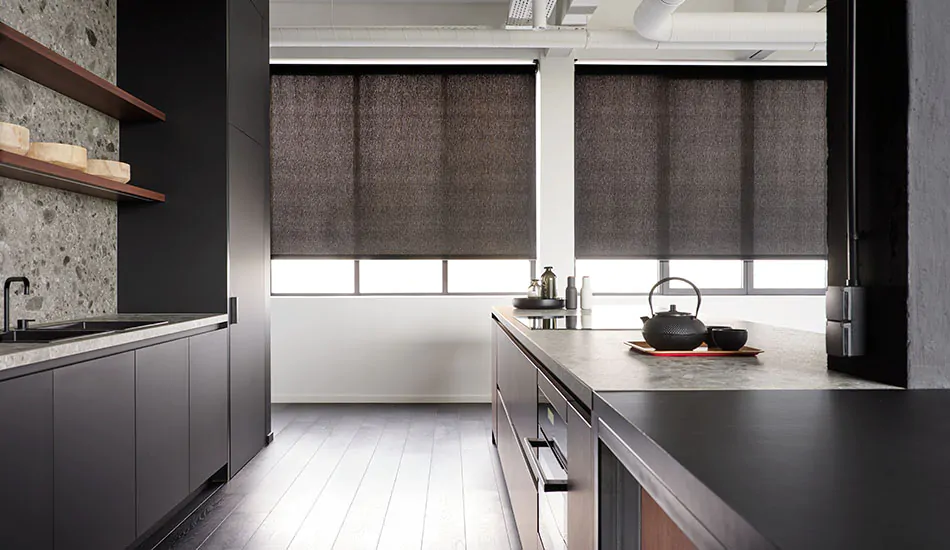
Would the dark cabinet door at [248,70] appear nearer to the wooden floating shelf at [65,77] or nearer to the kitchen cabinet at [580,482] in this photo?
the wooden floating shelf at [65,77]

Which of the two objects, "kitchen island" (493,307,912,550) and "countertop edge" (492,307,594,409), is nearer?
"kitchen island" (493,307,912,550)

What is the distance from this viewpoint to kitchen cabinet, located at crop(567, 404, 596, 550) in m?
1.19

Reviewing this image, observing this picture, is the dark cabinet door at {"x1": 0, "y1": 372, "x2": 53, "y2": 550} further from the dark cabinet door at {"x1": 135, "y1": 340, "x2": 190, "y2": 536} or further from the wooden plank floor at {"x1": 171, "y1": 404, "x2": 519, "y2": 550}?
the wooden plank floor at {"x1": 171, "y1": 404, "x2": 519, "y2": 550}

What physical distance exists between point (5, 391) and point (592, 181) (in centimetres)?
445

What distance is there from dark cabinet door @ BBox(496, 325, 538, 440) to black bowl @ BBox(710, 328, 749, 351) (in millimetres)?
527

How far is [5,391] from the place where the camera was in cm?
173

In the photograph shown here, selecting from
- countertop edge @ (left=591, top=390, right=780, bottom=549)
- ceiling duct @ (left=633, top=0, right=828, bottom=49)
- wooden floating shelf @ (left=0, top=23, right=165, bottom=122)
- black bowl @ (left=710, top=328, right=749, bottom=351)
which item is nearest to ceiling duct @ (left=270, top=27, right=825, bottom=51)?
ceiling duct @ (left=633, top=0, right=828, bottom=49)

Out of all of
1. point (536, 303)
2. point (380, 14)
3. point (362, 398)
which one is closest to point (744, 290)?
point (536, 303)

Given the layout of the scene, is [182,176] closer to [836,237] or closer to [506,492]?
[506,492]

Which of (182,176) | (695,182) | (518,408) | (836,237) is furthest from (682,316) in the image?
(695,182)

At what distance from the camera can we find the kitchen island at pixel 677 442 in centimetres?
63

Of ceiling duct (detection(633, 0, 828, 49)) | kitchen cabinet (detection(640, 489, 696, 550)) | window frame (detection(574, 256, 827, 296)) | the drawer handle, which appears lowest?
the drawer handle

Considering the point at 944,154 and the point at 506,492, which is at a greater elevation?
the point at 944,154

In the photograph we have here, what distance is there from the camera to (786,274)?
575 cm
